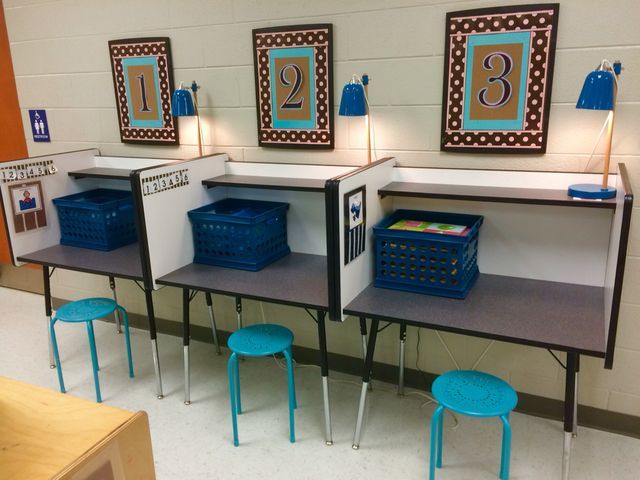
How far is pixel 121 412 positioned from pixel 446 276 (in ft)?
4.92

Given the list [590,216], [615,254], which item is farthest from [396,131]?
[615,254]

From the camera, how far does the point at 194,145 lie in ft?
10.6

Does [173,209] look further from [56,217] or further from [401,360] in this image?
[401,360]

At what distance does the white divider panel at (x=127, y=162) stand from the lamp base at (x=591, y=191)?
2313mm

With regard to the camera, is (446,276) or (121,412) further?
(446,276)

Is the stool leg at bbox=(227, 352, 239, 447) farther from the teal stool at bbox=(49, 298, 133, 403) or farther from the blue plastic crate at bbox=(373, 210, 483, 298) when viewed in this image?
the teal stool at bbox=(49, 298, 133, 403)

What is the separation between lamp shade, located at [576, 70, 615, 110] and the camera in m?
1.95

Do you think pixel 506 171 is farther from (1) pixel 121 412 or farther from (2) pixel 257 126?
(1) pixel 121 412

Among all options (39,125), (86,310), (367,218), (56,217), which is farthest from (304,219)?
(39,125)

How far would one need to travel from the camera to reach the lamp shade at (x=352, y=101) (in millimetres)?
2436

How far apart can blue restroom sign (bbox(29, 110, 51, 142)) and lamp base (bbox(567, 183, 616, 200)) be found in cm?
339

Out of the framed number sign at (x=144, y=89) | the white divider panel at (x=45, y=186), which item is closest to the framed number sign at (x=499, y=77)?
the framed number sign at (x=144, y=89)

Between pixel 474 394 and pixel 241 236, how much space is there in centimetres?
133

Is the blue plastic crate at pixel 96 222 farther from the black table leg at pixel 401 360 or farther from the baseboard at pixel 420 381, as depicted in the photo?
the black table leg at pixel 401 360
